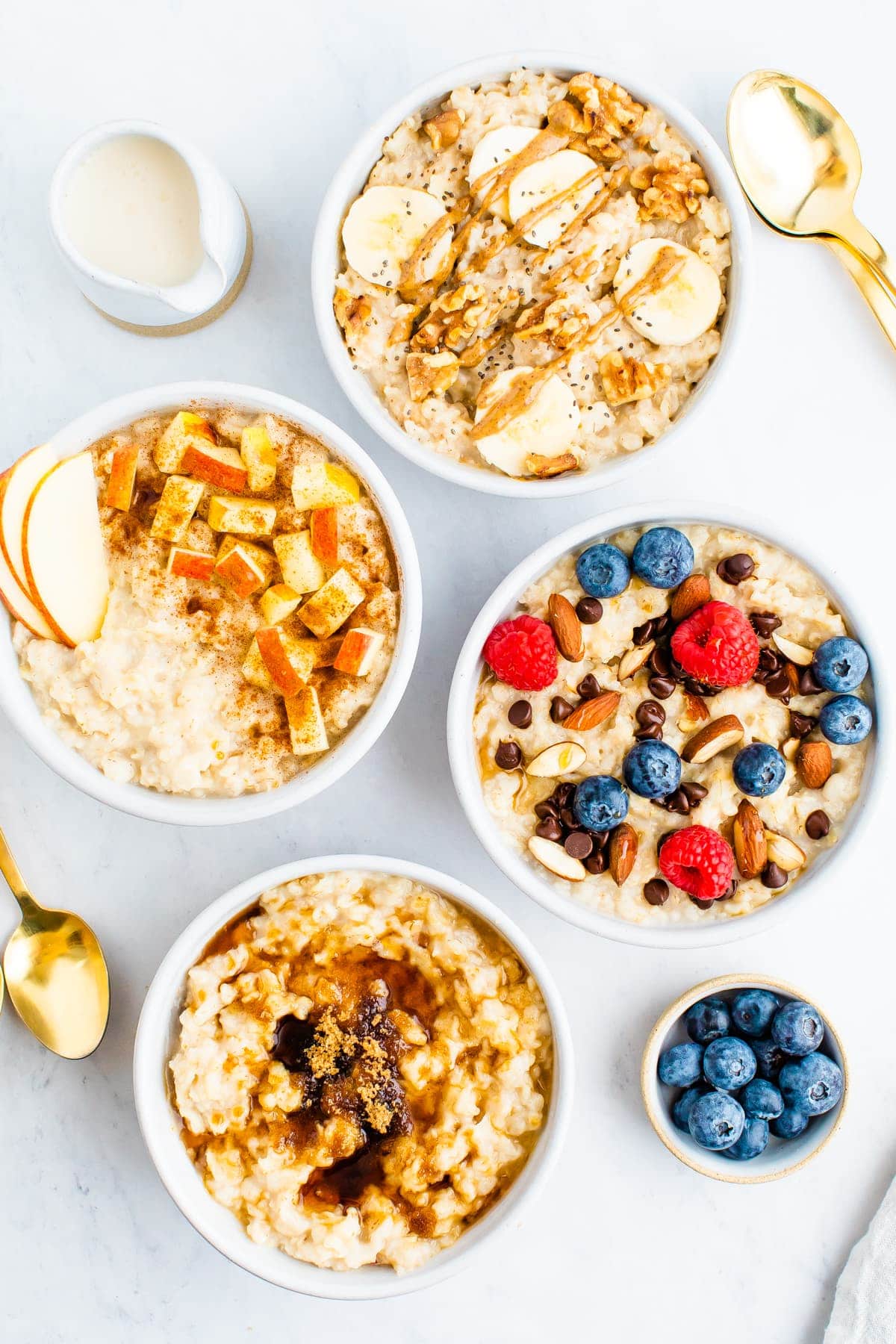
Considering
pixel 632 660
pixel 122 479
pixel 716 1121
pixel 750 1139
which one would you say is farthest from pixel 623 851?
pixel 122 479

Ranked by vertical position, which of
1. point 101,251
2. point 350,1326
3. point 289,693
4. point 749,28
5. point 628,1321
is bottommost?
point 350,1326

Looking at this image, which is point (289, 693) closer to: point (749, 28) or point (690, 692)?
point (690, 692)

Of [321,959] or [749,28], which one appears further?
[749,28]

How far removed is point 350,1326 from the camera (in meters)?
2.13

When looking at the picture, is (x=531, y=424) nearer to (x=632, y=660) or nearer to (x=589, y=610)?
(x=589, y=610)

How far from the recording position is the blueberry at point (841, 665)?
5.98ft

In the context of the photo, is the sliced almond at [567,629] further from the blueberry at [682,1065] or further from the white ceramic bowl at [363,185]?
the blueberry at [682,1065]

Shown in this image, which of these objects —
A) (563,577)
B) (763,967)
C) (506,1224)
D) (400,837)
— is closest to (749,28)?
(563,577)

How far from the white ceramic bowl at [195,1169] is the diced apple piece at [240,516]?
62 centimetres

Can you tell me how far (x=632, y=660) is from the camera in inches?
73.3

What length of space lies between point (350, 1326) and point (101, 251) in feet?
7.38

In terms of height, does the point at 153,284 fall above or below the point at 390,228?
below

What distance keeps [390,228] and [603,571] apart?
0.75m

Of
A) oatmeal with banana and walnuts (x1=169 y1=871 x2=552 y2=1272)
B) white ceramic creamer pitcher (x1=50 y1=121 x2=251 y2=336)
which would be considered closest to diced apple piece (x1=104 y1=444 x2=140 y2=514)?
white ceramic creamer pitcher (x1=50 y1=121 x2=251 y2=336)
